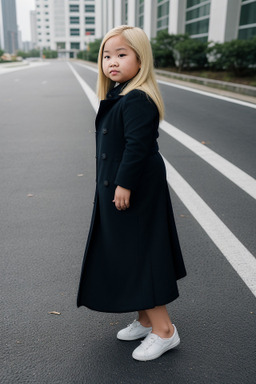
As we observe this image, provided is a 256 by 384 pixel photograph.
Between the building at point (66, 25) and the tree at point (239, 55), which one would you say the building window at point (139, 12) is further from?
the building at point (66, 25)

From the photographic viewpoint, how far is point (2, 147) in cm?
801

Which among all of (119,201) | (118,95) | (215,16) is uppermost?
(215,16)

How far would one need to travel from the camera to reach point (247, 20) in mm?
29750

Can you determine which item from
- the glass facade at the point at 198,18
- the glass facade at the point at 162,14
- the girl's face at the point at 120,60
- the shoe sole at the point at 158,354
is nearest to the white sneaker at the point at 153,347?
the shoe sole at the point at 158,354

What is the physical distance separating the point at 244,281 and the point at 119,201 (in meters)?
1.45

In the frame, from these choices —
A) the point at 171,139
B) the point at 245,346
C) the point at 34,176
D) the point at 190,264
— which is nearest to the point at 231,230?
the point at 190,264

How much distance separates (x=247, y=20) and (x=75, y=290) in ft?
100.0

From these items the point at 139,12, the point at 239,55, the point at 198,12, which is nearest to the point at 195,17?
the point at 198,12

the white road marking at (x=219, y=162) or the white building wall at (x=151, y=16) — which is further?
the white building wall at (x=151, y=16)

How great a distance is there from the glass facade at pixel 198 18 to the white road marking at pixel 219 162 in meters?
30.3

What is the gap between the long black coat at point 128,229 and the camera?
218cm

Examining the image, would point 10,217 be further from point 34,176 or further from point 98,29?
point 98,29

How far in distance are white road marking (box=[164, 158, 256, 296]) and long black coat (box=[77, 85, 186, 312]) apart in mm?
1045

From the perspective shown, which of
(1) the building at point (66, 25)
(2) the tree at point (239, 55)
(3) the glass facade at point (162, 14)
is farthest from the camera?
(1) the building at point (66, 25)
